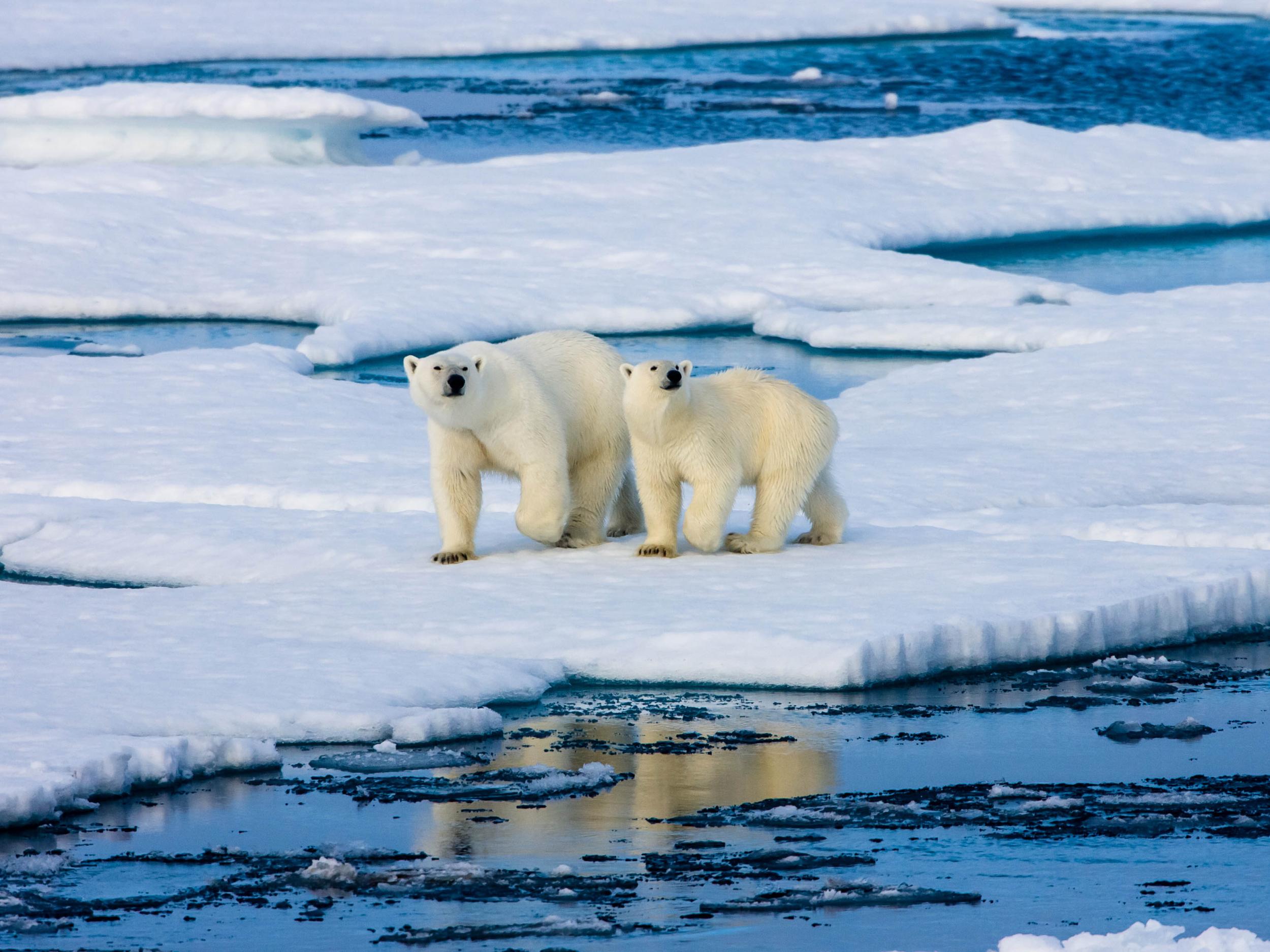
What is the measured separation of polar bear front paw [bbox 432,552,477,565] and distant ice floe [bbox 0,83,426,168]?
11.4 meters

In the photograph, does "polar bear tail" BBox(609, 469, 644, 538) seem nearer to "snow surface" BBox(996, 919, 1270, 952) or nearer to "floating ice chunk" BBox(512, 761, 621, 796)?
"floating ice chunk" BBox(512, 761, 621, 796)

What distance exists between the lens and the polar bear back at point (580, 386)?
6695 millimetres

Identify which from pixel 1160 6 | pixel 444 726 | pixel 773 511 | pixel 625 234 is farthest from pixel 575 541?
pixel 1160 6

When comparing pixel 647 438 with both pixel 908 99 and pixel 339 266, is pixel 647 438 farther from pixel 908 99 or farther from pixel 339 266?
pixel 908 99

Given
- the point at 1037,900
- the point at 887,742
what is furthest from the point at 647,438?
the point at 1037,900

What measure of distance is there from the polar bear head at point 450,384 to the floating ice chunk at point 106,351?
5931 millimetres

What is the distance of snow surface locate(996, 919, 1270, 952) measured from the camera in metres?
3.51

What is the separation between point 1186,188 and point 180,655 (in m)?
13.1

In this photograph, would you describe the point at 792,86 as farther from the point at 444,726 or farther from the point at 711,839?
the point at 711,839

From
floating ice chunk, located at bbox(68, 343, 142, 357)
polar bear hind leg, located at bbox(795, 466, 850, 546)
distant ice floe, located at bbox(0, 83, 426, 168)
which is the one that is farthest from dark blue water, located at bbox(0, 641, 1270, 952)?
distant ice floe, located at bbox(0, 83, 426, 168)

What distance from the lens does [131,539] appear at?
7254 millimetres

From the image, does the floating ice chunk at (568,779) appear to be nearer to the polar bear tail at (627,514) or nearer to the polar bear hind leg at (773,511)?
the polar bear hind leg at (773,511)

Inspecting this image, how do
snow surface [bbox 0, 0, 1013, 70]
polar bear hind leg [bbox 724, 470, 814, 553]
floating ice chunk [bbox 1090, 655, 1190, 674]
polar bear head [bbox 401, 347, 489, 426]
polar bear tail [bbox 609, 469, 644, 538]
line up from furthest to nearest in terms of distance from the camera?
snow surface [bbox 0, 0, 1013, 70]
polar bear tail [bbox 609, 469, 644, 538]
polar bear hind leg [bbox 724, 470, 814, 553]
polar bear head [bbox 401, 347, 489, 426]
floating ice chunk [bbox 1090, 655, 1190, 674]

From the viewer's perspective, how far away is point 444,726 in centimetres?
507
